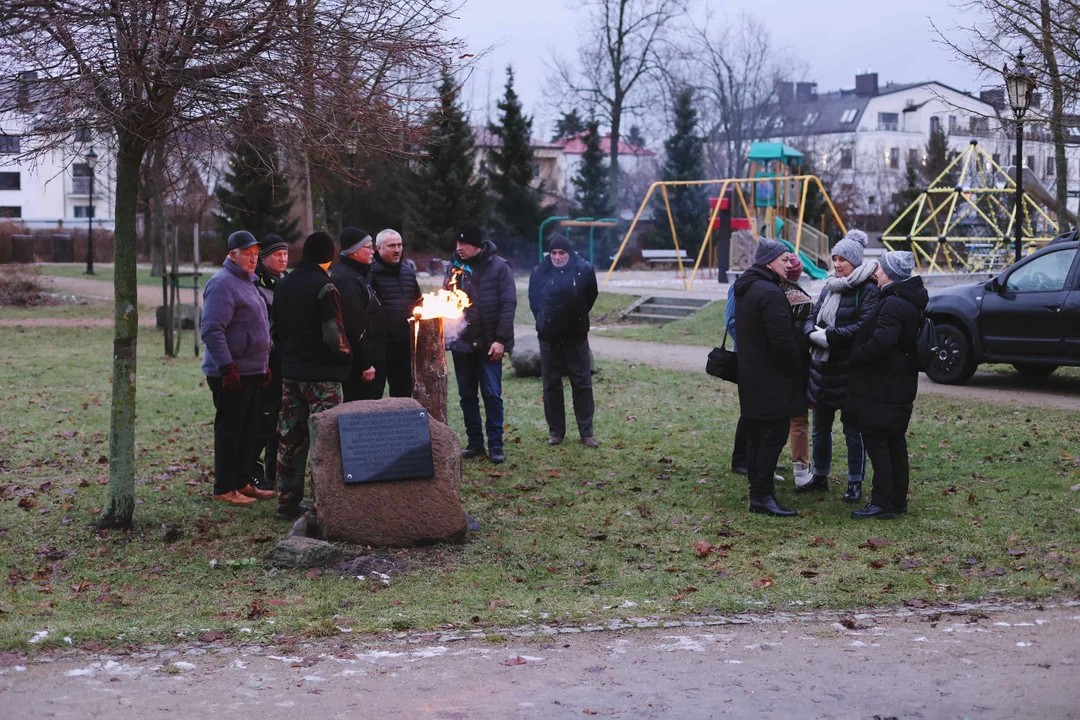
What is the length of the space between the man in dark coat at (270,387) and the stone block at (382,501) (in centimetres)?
142

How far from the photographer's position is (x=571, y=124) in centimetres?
5569

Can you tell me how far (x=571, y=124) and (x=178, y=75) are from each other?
5021 cm

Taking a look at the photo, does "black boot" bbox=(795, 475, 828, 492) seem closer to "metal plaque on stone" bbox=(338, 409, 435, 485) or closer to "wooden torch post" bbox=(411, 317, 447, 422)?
"wooden torch post" bbox=(411, 317, 447, 422)

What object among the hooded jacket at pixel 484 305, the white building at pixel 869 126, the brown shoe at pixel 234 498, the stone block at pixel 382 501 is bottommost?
the brown shoe at pixel 234 498

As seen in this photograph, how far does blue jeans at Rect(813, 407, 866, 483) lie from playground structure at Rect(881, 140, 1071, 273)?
765 inches

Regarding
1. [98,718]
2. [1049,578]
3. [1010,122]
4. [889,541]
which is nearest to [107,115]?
[98,718]

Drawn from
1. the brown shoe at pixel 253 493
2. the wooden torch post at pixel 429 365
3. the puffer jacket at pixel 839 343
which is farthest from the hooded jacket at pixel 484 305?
the puffer jacket at pixel 839 343

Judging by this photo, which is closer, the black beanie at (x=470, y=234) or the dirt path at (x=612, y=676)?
the dirt path at (x=612, y=676)

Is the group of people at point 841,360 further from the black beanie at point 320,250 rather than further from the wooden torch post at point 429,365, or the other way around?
the black beanie at point 320,250

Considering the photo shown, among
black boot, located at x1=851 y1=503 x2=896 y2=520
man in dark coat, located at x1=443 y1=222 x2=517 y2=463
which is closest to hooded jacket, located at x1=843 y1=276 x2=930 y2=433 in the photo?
black boot, located at x1=851 y1=503 x2=896 y2=520

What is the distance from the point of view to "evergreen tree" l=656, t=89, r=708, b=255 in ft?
159

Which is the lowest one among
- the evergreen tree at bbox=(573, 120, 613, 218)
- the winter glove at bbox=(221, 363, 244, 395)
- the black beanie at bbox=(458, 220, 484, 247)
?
the winter glove at bbox=(221, 363, 244, 395)

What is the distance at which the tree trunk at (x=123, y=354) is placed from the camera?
743 centimetres

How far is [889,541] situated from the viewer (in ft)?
24.5
